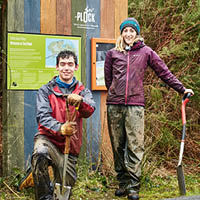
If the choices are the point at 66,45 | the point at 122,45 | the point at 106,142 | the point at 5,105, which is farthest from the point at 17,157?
the point at 122,45

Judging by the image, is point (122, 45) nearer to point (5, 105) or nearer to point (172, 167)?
point (5, 105)

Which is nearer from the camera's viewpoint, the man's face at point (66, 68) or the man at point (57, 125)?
the man at point (57, 125)

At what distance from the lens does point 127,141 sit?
162 inches

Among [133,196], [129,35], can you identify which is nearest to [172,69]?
[129,35]

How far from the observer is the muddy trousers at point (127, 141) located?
4.04 m

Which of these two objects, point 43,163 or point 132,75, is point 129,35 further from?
point 43,163

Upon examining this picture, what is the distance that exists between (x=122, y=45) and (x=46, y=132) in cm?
149

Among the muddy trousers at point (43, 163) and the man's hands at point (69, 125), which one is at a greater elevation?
the man's hands at point (69, 125)

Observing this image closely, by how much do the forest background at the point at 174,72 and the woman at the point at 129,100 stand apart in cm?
131

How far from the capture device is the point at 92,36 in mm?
4977

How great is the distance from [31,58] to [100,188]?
185cm

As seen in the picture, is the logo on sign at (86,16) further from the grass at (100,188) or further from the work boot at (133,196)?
the work boot at (133,196)

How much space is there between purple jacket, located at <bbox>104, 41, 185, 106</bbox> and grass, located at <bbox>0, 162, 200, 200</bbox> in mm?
1075

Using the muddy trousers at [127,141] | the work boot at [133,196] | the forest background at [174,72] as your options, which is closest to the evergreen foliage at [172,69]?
the forest background at [174,72]
